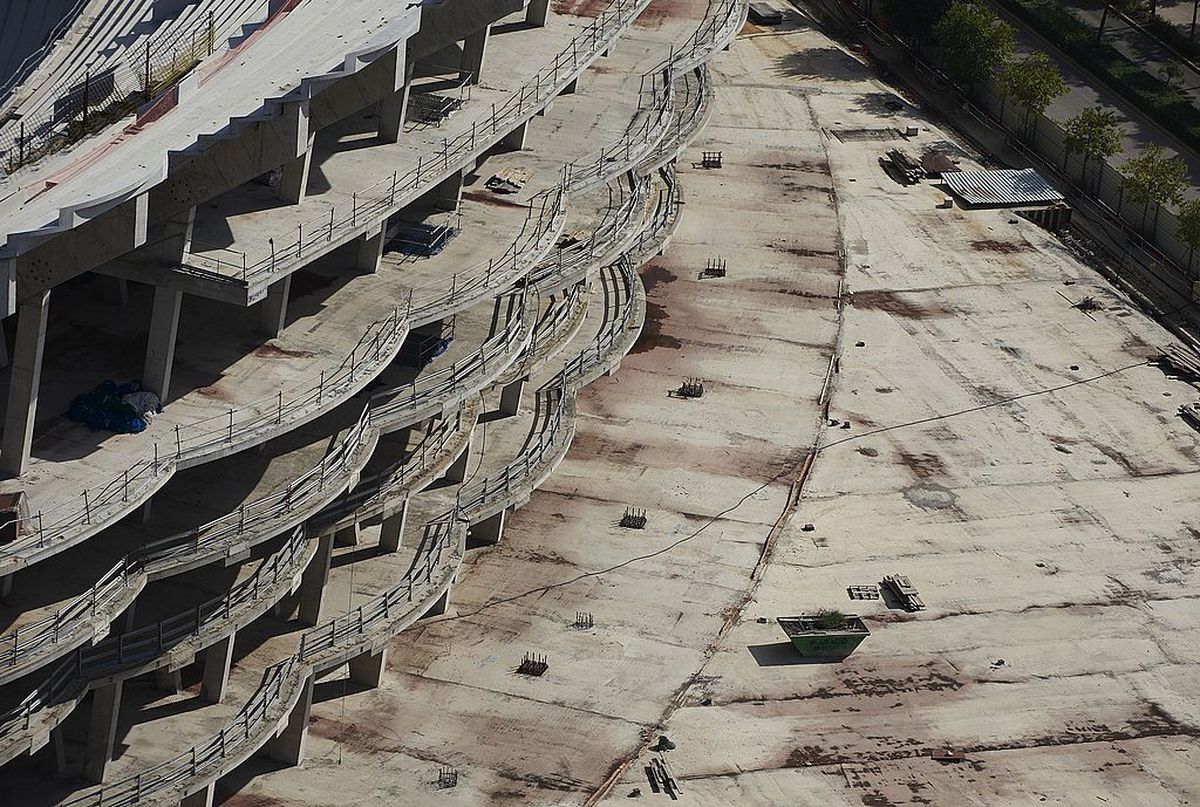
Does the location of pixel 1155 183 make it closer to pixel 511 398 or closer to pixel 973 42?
pixel 973 42

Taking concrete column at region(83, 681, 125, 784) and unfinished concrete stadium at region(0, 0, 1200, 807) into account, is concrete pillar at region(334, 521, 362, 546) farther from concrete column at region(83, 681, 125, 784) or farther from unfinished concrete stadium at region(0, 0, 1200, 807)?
concrete column at region(83, 681, 125, 784)

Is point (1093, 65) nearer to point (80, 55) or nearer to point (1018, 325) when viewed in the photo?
point (1018, 325)

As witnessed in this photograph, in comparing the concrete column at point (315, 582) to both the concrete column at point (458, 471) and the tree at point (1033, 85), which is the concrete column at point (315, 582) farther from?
the tree at point (1033, 85)

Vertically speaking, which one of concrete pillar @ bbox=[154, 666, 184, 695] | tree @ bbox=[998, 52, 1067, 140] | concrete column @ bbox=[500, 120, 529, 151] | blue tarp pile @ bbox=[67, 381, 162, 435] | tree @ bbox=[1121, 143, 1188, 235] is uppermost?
concrete column @ bbox=[500, 120, 529, 151]

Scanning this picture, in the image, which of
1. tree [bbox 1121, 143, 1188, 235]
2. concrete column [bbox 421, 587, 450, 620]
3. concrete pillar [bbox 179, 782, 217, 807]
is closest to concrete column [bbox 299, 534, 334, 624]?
concrete column [bbox 421, 587, 450, 620]

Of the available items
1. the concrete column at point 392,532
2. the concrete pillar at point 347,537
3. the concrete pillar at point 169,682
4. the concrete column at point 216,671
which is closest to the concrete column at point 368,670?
the concrete column at point 392,532

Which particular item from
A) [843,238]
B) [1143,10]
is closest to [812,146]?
[843,238]
